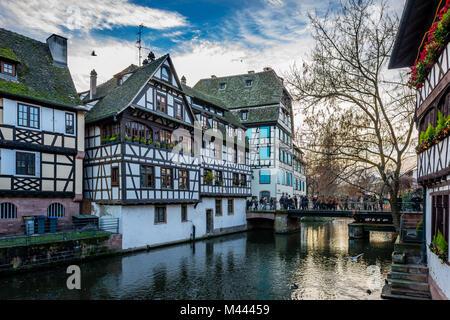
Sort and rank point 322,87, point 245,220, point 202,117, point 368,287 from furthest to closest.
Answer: point 245,220, point 202,117, point 322,87, point 368,287

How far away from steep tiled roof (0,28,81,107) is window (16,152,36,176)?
9.87 ft

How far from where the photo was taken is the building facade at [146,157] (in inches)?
851

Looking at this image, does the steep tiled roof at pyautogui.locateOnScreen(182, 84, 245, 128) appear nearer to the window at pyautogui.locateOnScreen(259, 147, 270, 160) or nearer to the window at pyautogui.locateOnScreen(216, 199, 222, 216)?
the window at pyautogui.locateOnScreen(259, 147, 270, 160)

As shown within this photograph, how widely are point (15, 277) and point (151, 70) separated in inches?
567

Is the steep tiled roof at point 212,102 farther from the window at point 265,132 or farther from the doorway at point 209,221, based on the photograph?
the doorway at point 209,221

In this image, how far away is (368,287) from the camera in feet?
45.6

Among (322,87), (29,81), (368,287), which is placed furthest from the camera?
(29,81)

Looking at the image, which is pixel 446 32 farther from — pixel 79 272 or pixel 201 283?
pixel 79 272

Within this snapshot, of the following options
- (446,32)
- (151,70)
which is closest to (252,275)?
(446,32)

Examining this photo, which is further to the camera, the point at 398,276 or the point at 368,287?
the point at 368,287

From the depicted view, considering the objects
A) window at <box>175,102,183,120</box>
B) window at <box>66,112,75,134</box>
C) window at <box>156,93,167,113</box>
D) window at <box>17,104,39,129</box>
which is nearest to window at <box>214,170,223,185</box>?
window at <box>175,102,183,120</box>

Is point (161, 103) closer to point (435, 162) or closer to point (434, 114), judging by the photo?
point (434, 114)

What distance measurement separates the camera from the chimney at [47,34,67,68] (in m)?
22.8

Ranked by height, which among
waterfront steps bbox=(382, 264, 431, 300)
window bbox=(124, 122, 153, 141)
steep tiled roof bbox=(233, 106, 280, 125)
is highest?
steep tiled roof bbox=(233, 106, 280, 125)
